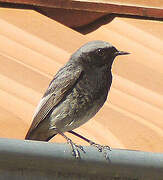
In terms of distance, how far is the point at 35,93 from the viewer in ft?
20.7

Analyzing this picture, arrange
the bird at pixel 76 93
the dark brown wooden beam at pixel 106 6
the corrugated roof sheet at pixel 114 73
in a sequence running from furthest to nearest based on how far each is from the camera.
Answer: the dark brown wooden beam at pixel 106 6 < the corrugated roof sheet at pixel 114 73 < the bird at pixel 76 93

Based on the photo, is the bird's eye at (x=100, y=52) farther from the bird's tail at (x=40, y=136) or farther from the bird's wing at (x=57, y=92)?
the bird's tail at (x=40, y=136)

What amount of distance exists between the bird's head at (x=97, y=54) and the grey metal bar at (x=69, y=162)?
4.99 ft

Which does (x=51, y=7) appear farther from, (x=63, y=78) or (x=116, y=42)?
(x=63, y=78)

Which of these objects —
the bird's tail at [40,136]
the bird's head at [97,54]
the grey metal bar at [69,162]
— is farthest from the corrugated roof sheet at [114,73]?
the grey metal bar at [69,162]

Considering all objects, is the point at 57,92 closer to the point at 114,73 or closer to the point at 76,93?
the point at 76,93

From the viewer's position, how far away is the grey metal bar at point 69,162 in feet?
13.7

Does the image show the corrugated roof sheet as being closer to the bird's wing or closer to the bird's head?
the bird's wing

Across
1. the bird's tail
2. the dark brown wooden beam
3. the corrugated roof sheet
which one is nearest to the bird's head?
the corrugated roof sheet

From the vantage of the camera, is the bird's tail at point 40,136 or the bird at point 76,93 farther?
the bird's tail at point 40,136

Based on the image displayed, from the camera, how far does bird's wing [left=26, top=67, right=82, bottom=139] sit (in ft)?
19.0

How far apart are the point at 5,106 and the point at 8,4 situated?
1970 millimetres

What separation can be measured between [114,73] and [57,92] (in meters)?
1.06

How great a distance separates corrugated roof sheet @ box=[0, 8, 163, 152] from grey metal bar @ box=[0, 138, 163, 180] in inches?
50.5
